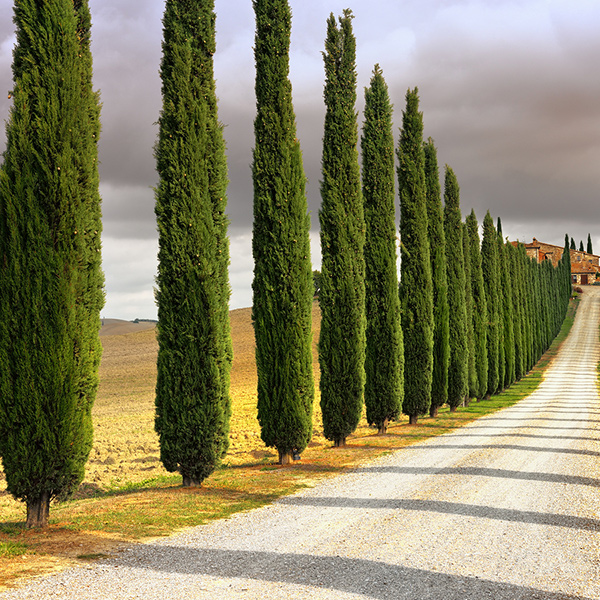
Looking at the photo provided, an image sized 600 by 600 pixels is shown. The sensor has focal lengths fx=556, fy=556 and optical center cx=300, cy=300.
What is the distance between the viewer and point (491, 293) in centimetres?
3441

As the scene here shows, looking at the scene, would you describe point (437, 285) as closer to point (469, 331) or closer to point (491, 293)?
point (469, 331)

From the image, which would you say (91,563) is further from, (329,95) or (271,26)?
(329,95)

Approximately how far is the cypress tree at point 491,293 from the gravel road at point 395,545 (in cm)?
2166

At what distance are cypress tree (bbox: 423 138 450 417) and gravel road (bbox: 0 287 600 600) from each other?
34.5 feet

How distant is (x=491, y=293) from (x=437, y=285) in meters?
13.2

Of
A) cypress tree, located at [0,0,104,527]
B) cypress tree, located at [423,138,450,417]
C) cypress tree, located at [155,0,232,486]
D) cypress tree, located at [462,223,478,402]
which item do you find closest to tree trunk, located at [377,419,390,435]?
cypress tree, located at [423,138,450,417]

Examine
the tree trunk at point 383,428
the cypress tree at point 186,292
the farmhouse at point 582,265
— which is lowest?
the tree trunk at point 383,428

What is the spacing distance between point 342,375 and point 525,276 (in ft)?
130

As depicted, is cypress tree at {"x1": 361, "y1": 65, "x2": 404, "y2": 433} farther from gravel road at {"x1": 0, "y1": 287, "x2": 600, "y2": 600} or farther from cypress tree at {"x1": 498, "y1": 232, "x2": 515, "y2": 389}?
cypress tree at {"x1": 498, "y1": 232, "x2": 515, "y2": 389}

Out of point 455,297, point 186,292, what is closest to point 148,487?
point 186,292

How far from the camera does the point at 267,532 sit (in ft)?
22.7

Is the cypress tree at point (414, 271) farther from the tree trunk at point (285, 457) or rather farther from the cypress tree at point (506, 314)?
the cypress tree at point (506, 314)

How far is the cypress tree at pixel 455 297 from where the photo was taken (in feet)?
80.3

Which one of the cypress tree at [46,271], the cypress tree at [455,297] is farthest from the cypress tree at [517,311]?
the cypress tree at [46,271]
